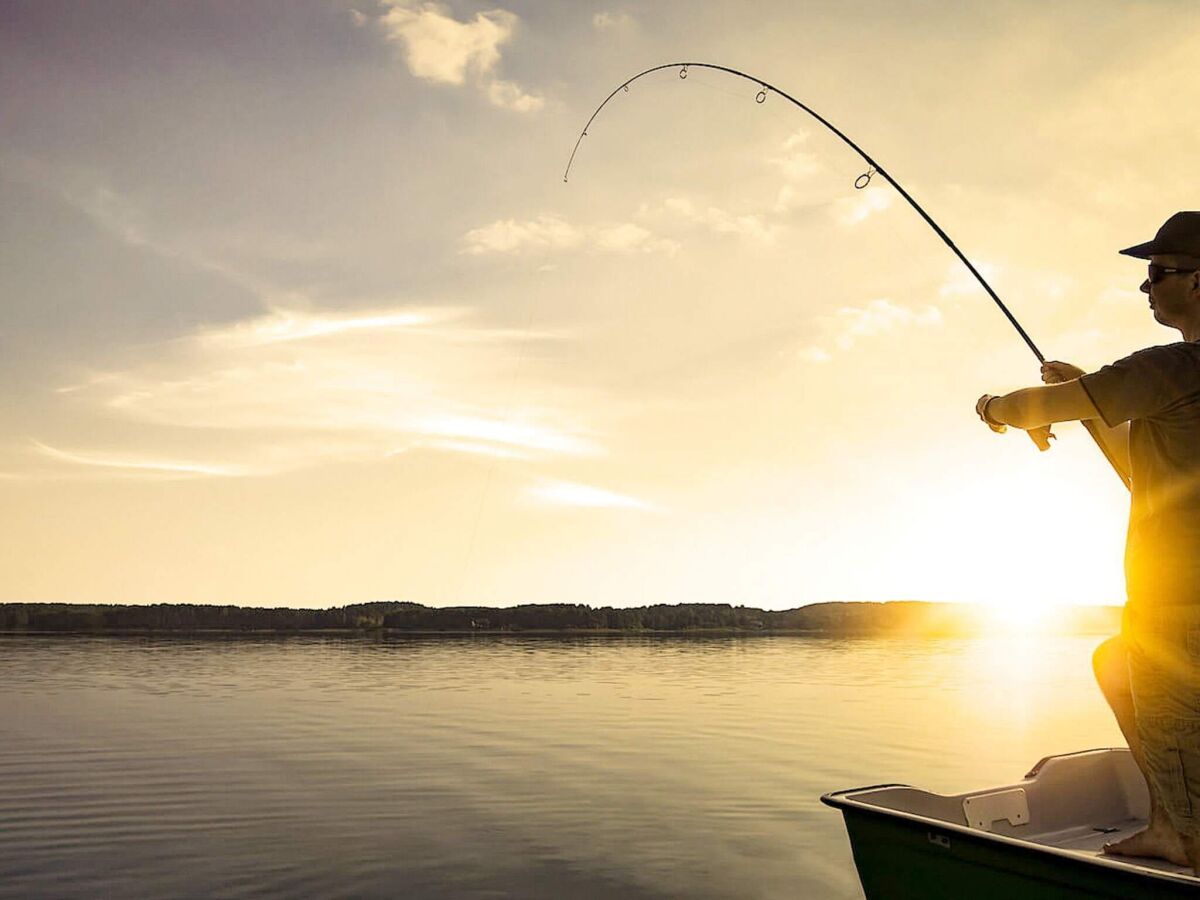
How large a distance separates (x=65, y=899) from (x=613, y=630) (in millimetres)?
113235

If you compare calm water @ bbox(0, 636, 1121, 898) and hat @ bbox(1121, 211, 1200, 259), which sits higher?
hat @ bbox(1121, 211, 1200, 259)

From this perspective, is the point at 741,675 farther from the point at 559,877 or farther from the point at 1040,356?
the point at 1040,356

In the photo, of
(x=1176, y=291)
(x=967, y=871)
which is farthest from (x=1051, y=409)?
(x=967, y=871)

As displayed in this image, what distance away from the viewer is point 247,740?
19.0 meters

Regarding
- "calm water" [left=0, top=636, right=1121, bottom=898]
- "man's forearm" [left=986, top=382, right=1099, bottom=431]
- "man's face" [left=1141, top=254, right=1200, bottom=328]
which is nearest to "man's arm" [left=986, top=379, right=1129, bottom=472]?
"man's forearm" [left=986, top=382, right=1099, bottom=431]

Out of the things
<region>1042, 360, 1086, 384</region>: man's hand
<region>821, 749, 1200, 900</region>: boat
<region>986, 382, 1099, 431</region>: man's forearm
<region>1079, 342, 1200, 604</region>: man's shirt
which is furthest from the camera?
<region>1042, 360, 1086, 384</region>: man's hand

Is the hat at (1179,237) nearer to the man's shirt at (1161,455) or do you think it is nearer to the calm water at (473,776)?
the man's shirt at (1161,455)

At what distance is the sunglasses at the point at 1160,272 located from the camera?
4.11 meters

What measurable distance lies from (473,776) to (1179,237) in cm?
1270

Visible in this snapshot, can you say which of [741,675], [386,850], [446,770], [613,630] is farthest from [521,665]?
[613,630]

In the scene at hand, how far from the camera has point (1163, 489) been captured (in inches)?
158

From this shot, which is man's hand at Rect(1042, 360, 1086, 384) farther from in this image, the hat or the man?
the hat

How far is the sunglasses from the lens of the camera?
13.5ft

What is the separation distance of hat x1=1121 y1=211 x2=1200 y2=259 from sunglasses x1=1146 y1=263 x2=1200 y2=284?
6cm
